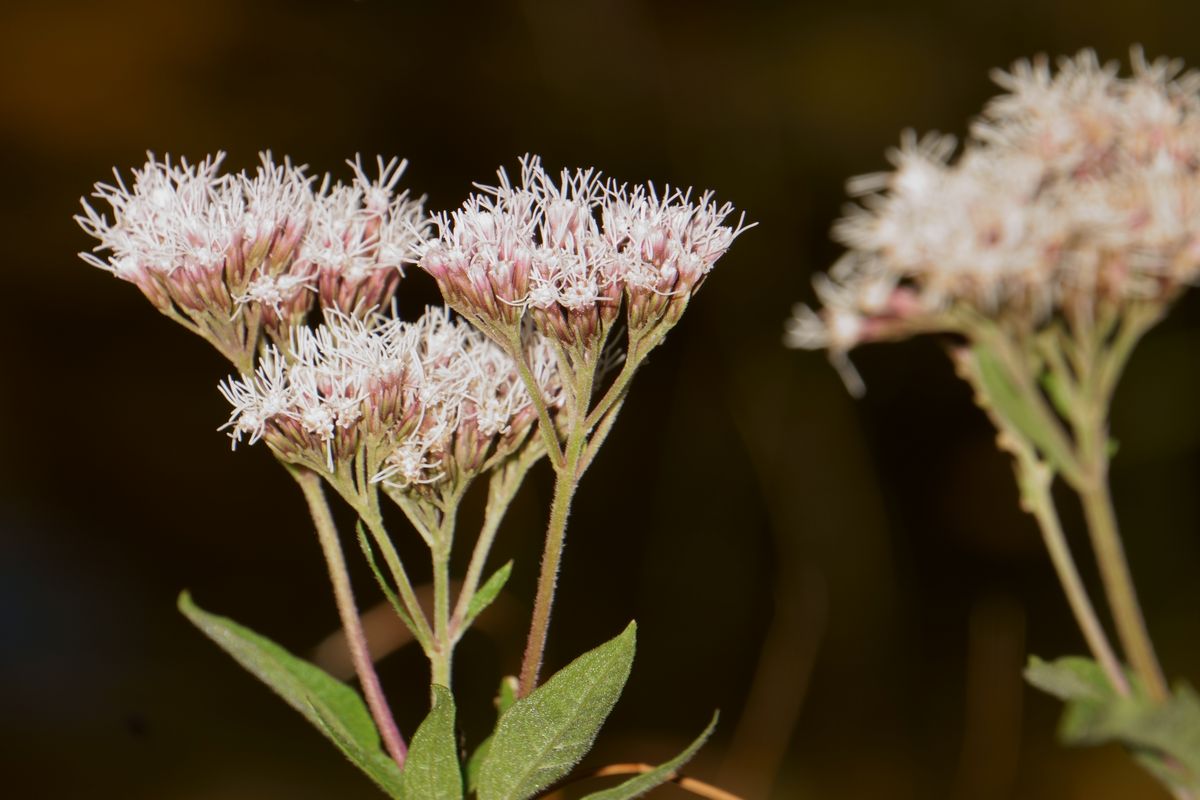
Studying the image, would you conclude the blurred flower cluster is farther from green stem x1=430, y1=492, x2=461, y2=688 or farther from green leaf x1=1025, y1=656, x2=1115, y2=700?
green stem x1=430, y1=492, x2=461, y2=688

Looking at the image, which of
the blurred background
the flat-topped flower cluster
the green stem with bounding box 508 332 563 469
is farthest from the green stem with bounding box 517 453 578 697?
the blurred background

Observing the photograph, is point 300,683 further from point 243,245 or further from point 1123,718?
point 1123,718

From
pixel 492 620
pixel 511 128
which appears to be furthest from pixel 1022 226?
pixel 511 128

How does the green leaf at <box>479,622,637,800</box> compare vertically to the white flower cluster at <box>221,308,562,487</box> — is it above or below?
below

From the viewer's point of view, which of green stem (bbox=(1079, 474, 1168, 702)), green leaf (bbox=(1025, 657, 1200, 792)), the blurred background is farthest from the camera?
the blurred background

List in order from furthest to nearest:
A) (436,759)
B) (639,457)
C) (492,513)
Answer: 1. (639,457)
2. (492,513)
3. (436,759)

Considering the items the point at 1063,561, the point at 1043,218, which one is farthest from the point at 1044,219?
the point at 1063,561

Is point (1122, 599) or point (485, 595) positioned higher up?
point (485, 595)

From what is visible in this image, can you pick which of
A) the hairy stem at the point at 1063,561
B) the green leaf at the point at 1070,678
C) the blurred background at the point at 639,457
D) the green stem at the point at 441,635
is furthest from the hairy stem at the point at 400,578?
the blurred background at the point at 639,457

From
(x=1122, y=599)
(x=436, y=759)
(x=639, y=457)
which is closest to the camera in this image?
(x=436, y=759)
